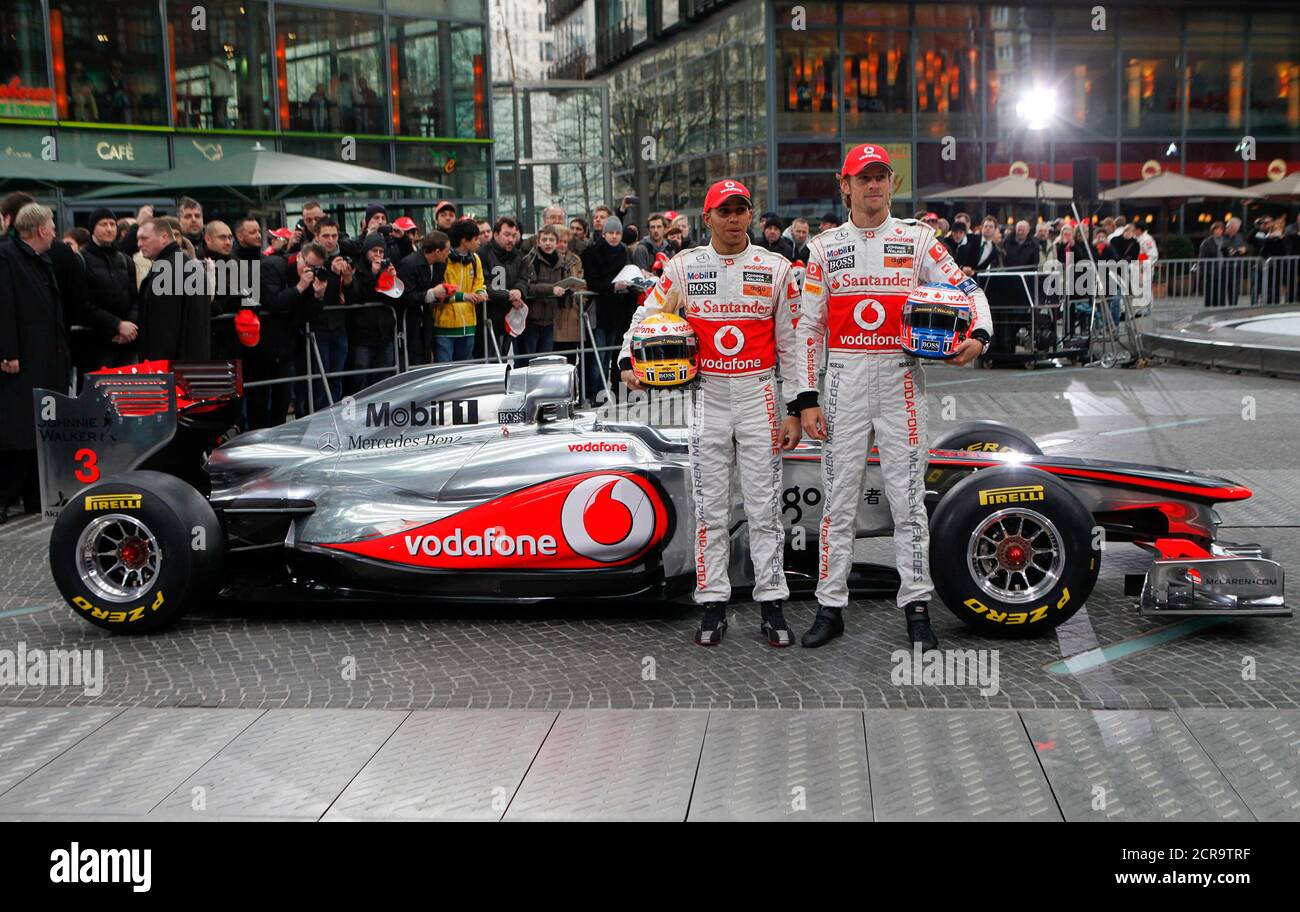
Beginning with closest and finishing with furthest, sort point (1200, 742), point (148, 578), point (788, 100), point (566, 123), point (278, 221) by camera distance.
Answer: point (1200, 742) < point (148, 578) < point (278, 221) < point (566, 123) < point (788, 100)

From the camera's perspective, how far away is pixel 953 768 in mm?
4512

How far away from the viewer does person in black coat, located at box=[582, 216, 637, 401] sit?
45.2 feet

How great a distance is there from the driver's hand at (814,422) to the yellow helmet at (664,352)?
1.77 feet

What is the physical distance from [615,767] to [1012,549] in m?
2.25

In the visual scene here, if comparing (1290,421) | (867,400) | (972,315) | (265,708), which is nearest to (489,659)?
(265,708)

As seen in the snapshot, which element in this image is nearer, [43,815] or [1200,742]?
[43,815]

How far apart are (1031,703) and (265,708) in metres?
3.00

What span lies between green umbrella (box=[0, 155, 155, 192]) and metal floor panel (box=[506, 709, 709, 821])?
1087cm

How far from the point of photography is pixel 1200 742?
185 inches

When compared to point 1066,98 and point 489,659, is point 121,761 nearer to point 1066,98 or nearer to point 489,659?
point 489,659

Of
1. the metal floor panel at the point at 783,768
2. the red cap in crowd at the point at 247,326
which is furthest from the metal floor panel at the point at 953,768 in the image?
the red cap in crowd at the point at 247,326

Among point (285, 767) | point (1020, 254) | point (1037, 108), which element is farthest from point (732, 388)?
point (1037, 108)

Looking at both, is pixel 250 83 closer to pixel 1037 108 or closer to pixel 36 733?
pixel 1037 108

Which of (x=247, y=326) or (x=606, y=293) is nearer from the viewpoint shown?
(x=247, y=326)
